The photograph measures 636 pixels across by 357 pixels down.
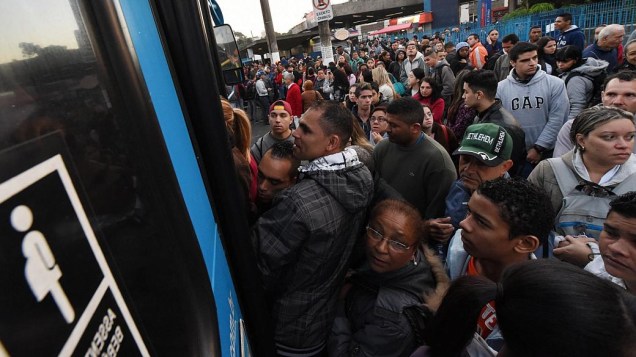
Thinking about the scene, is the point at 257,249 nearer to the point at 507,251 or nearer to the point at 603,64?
the point at 507,251

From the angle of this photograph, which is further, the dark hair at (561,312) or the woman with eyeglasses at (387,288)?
the woman with eyeglasses at (387,288)

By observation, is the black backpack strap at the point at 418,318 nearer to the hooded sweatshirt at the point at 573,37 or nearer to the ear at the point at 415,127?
the ear at the point at 415,127

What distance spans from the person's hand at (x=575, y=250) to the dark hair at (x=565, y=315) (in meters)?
0.78

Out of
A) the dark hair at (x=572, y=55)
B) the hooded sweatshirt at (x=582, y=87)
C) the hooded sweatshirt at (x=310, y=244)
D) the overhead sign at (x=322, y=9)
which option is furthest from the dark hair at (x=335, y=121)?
the overhead sign at (x=322, y=9)

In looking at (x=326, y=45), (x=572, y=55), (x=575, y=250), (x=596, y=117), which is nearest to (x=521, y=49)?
(x=572, y=55)

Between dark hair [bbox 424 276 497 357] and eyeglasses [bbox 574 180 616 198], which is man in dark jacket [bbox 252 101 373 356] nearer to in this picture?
dark hair [bbox 424 276 497 357]

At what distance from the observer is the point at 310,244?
4.99 feet

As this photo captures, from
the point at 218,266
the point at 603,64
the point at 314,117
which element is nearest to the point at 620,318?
the point at 218,266

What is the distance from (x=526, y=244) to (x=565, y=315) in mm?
713

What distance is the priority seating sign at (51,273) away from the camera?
0.33 m

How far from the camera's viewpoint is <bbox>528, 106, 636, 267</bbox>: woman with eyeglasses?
1.79 metres

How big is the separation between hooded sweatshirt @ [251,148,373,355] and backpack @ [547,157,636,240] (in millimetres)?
1045

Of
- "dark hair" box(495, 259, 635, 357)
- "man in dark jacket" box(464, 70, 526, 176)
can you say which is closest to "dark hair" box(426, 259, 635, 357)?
"dark hair" box(495, 259, 635, 357)

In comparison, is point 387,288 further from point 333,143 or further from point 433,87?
point 433,87
